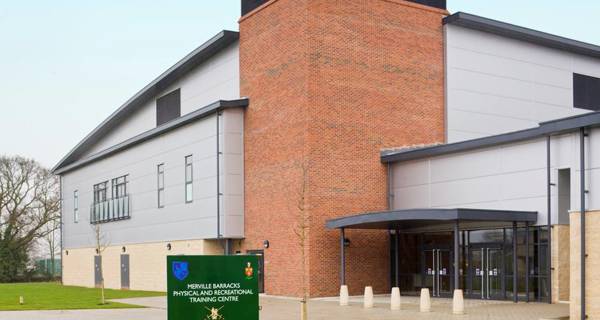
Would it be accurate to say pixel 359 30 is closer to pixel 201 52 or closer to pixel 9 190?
pixel 201 52

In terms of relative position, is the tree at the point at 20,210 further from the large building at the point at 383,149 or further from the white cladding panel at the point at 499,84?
the white cladding panel at the point at 499,84

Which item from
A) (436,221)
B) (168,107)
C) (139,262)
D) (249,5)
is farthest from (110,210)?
(436,221)

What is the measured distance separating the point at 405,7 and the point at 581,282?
681 inches

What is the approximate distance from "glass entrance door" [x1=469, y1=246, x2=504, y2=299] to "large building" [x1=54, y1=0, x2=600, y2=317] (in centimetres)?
6

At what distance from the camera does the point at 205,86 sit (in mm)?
42656

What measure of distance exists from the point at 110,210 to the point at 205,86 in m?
14.4

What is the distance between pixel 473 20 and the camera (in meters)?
36.2

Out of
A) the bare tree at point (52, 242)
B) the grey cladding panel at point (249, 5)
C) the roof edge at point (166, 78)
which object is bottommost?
the bare tree at point (52, 242)

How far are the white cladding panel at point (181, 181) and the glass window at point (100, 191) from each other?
42 cm

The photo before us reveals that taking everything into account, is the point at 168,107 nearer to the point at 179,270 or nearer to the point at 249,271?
the point at 249,271

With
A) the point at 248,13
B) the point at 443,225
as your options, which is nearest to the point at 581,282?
the point at 443,225

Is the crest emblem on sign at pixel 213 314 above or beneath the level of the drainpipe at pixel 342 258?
above

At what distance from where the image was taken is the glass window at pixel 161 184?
144 ft

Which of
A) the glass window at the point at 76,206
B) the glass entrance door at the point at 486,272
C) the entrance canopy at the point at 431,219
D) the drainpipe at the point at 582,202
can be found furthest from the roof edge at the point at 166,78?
the drainpipe at the point at 582,202
